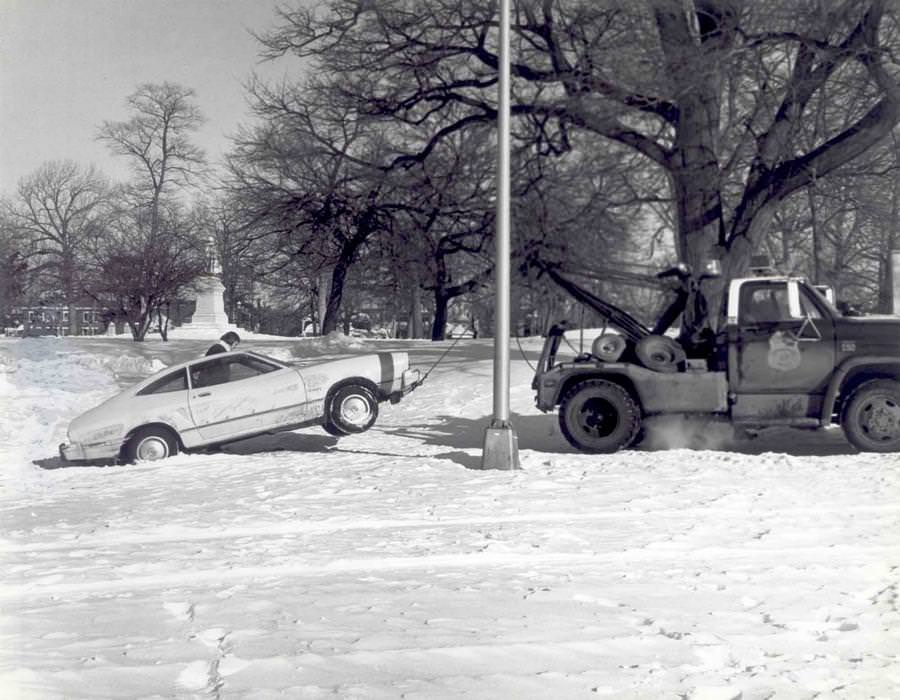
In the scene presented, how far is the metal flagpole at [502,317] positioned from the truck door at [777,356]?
2.88 meters

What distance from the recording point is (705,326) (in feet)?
43.6

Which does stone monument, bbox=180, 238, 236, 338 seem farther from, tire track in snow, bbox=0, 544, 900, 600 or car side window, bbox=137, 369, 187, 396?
tire track in snow, bbox=0, 544, 900, 600

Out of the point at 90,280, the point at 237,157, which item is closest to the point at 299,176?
the point at 237,157

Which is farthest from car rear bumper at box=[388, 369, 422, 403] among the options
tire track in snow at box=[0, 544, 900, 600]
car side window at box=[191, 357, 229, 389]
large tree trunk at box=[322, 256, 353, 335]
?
large tree trunk at box=[322, 256, 353, 335]

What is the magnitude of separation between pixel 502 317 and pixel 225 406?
163 inches

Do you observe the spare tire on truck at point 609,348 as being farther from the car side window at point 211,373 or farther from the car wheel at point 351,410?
the car side window at point 211,373

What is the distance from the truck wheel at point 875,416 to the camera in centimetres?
1137

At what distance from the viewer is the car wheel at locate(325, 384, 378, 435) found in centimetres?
1300

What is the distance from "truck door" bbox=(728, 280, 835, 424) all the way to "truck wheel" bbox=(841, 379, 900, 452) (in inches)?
15.4

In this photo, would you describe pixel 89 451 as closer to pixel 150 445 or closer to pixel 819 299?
pixel 150 445

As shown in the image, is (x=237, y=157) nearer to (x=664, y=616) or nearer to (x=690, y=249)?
(x=690, y=249)

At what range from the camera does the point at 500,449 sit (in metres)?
10.9

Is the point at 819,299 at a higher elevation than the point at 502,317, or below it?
higher

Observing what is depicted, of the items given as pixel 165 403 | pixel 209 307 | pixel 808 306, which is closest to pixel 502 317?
pixel 808 306
